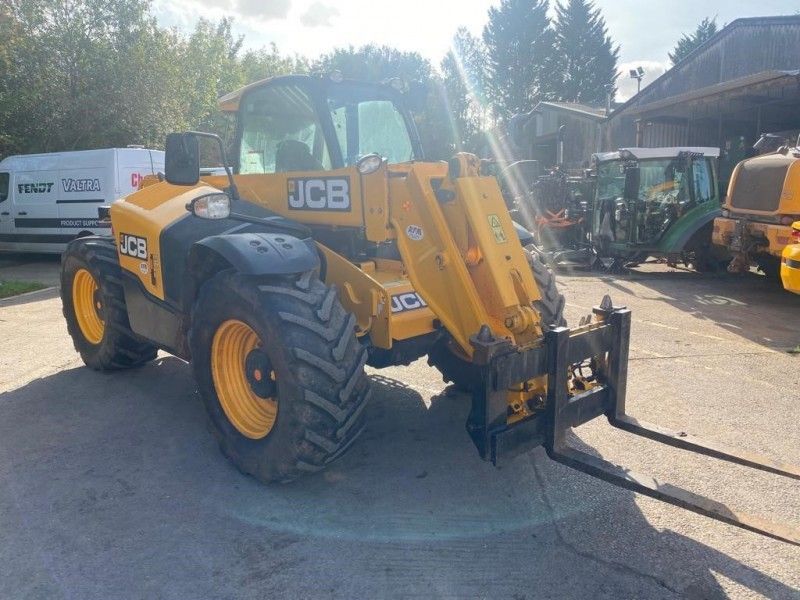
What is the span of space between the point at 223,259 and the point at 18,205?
12118mm

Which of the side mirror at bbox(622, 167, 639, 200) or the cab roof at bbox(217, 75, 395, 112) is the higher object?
the cab roof at bbox(217, 75, 395, 112)

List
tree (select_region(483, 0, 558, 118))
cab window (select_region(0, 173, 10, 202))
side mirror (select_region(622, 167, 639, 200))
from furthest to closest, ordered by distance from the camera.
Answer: tree (select_region(483, 0, 558, 118)), cab window (select_region(0, 173, 10, 202)), side mirror (select_region(622, 167, 639, 200))

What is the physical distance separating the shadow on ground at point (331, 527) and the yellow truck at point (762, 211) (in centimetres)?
685

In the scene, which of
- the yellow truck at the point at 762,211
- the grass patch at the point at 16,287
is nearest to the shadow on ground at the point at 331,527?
the grass patch at the point at 16,287

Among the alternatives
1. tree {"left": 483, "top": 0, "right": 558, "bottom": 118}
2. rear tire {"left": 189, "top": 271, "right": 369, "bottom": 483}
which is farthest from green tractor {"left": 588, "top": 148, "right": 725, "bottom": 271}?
tree {"left": 483, "top": 0, "right": 558, "bottom": 118}

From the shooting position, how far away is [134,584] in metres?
2.89

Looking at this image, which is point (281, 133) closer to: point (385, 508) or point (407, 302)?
point (407, 302)

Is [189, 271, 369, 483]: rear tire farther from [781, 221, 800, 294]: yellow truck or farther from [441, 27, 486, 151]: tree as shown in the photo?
[441, 27, 486, 151]: tree

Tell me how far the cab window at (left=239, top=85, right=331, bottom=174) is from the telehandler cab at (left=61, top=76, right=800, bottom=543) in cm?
1

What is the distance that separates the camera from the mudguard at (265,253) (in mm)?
3455

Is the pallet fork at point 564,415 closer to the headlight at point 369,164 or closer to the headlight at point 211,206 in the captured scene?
the headlight at point 369,164

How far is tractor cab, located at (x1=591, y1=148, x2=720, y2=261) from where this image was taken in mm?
11617

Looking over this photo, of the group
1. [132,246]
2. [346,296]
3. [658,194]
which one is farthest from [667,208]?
[132,246]

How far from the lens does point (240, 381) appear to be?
3.99 meters
